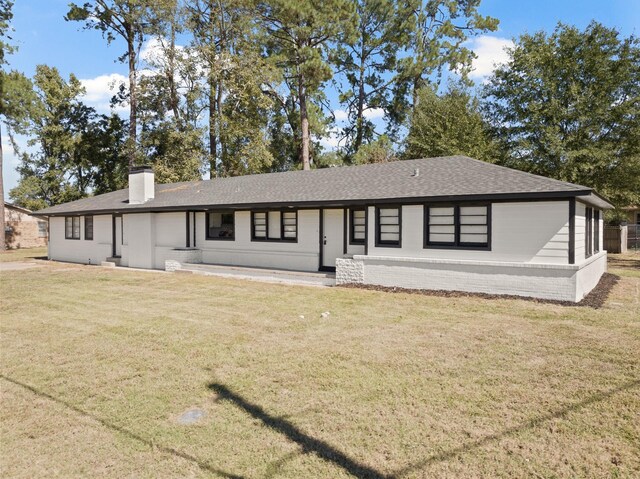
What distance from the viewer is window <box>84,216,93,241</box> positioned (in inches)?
876

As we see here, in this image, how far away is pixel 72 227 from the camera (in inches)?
920

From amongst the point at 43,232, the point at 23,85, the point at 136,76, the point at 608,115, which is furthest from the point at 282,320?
the point at 43,232

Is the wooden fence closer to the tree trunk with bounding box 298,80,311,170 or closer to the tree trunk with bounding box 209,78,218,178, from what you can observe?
the tree trunk with bounding box 298,80,311,170

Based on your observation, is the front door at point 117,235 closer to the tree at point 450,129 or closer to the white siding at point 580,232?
the tree at point 450,129

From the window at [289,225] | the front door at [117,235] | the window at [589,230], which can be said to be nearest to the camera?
the window at [589,230]

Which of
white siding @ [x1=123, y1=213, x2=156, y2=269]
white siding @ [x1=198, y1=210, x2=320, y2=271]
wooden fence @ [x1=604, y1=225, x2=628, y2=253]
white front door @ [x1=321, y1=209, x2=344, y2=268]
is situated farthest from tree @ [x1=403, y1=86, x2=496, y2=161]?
white siding @ [x1=123, y1=213, x2=156, y2=269]

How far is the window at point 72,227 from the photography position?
75.7 ft

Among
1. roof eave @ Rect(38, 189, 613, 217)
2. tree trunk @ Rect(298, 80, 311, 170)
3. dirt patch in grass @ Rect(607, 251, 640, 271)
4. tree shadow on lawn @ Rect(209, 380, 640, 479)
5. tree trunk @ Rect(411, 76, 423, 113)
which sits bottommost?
tree shadow on lawn @ Rect(209, 380, 640, 479)

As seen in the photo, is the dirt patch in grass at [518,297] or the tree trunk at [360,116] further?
the tree trunk at [360,116]

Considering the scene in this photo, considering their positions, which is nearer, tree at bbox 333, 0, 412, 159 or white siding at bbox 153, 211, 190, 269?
white siding at bbox 153, 211, 190, 269

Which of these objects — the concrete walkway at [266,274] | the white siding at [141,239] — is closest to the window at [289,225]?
the concrete walkway at [266,274]

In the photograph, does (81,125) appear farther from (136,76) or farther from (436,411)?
(436,411)

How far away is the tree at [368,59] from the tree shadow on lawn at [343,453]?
31.3 meters

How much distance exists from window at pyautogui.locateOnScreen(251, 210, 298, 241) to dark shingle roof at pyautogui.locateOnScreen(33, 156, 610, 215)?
76cm
